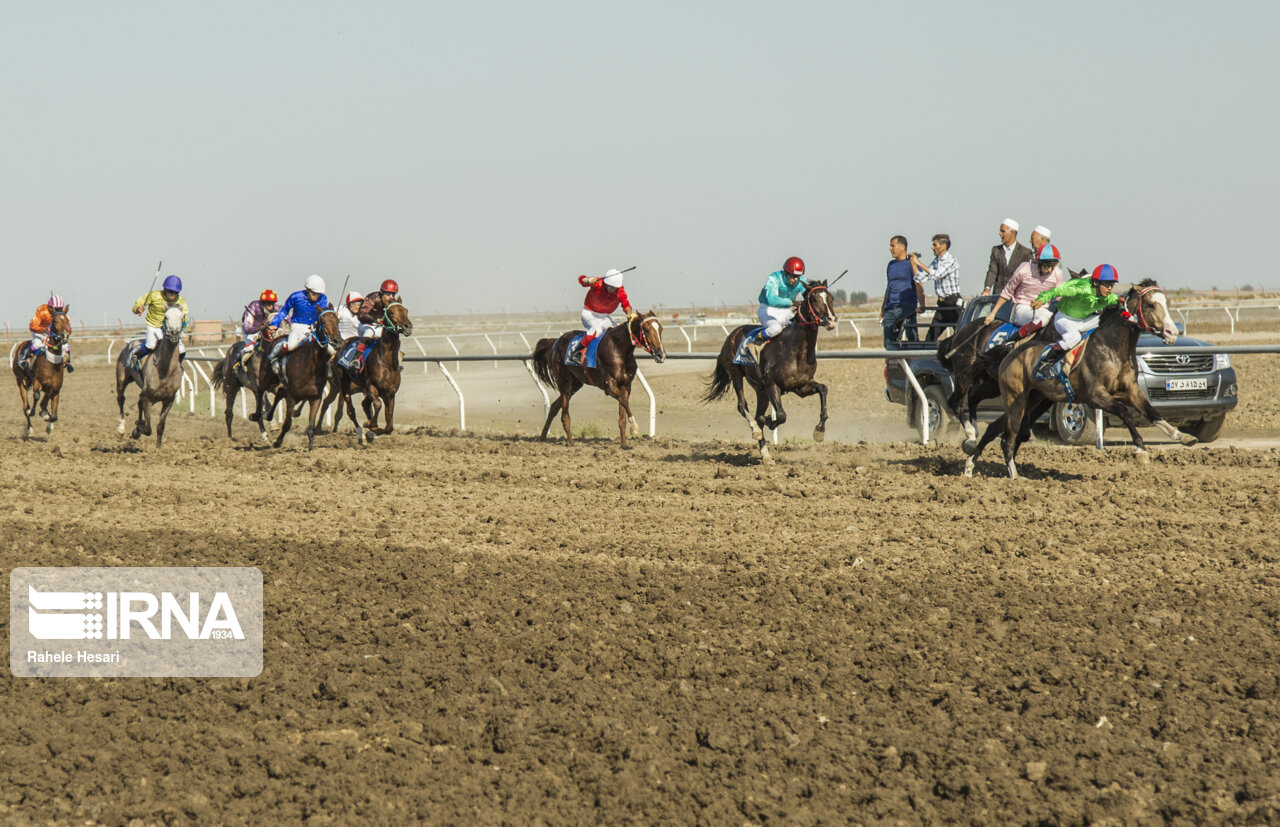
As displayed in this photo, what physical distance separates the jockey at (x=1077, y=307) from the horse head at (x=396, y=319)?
7937 mm

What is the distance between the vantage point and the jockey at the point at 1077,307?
966 cm

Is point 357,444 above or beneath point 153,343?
beneath

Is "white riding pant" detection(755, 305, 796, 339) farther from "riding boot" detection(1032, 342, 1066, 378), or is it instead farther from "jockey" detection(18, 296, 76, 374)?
"jockey" detection(18, 296, 76, 374)

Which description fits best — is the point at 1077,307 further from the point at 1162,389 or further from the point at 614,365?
the point at 614,365

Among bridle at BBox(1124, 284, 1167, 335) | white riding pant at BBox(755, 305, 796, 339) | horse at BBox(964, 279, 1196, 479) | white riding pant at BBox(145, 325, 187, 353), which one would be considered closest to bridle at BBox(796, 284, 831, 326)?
white riding pant at BBox(755, 305, 796, 339)

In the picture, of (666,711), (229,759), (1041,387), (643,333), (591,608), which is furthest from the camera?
(643,333)

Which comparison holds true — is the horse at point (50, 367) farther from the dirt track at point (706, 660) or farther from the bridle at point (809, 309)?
the bridle at point (809, 309)

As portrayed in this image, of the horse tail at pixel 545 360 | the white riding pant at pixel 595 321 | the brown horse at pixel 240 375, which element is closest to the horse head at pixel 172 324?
the brown horse at pixel 240 375

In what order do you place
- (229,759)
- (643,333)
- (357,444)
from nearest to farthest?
(229,759)
(643,333)
(357,444)

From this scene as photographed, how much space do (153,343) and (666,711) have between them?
39.3 ft

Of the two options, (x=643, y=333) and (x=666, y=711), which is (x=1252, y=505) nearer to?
(x=666, y=711)

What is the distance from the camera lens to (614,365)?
14.5 meters

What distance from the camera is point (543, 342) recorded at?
1600 cm

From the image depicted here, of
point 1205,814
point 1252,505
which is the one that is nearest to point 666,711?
point 1205,814
